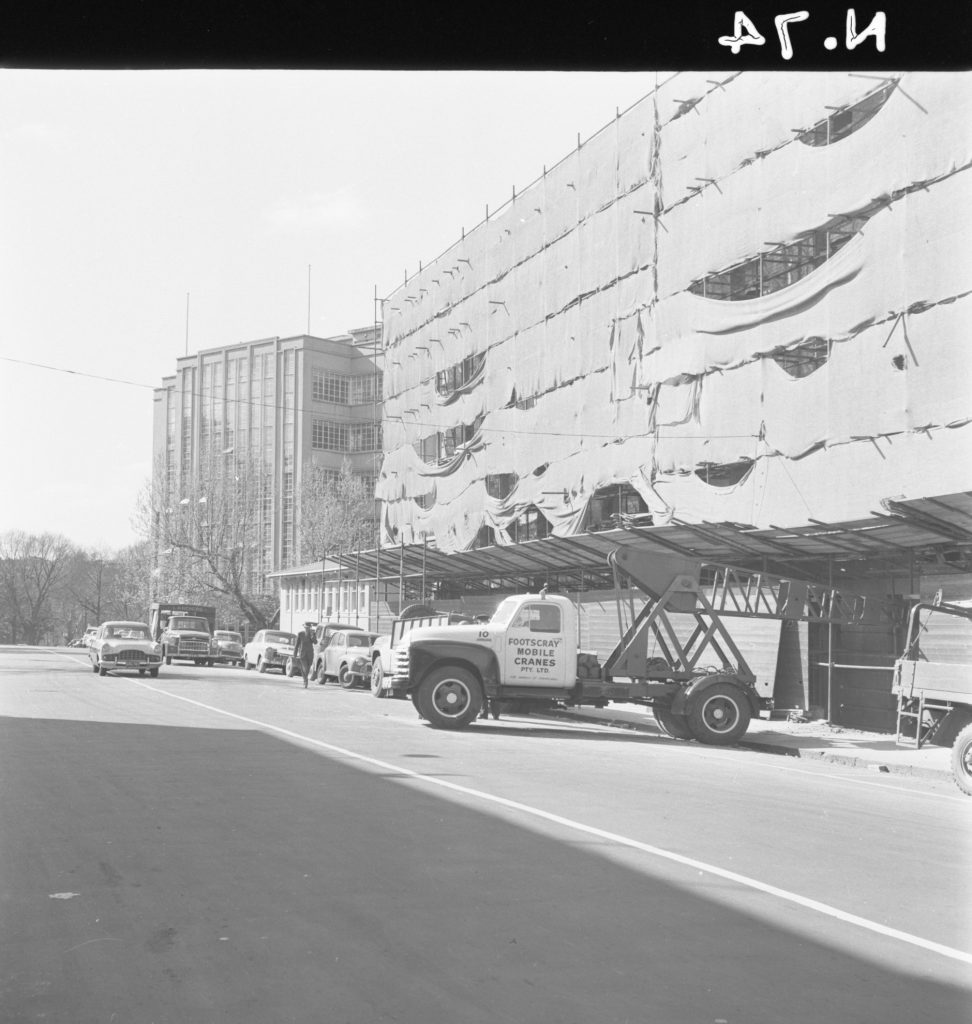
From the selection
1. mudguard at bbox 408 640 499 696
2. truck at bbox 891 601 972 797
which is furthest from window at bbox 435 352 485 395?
truck at bbox 891 601 972 797

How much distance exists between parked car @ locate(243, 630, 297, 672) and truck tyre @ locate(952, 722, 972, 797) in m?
33.7

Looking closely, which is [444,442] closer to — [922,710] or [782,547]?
[782,547]

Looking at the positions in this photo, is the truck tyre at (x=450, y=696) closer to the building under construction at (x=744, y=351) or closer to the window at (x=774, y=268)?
the building under construction at (x=744, y=351)

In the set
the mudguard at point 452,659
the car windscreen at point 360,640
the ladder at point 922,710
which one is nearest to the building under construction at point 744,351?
the ladder at point 922,710

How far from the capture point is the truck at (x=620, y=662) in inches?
793

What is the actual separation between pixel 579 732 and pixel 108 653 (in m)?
19.9

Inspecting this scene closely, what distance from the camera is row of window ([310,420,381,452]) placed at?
93.8 meters

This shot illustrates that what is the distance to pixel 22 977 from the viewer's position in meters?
5.66

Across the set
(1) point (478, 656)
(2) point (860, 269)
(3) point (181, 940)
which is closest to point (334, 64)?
(3) point (181, 940)

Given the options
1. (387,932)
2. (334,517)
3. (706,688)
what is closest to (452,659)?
(706,688)

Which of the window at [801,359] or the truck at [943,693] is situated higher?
the window at [801,359]

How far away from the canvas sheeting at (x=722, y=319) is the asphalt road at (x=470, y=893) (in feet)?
28.7

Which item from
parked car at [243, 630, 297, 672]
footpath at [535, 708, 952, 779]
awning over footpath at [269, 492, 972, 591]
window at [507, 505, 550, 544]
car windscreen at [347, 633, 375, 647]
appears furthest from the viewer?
parked car at [243, 630, 297, 672]

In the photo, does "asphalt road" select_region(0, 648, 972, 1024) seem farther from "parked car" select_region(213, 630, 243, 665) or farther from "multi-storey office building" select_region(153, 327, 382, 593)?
"multi-storey office building" select_region(153, 327, 382, 593)
